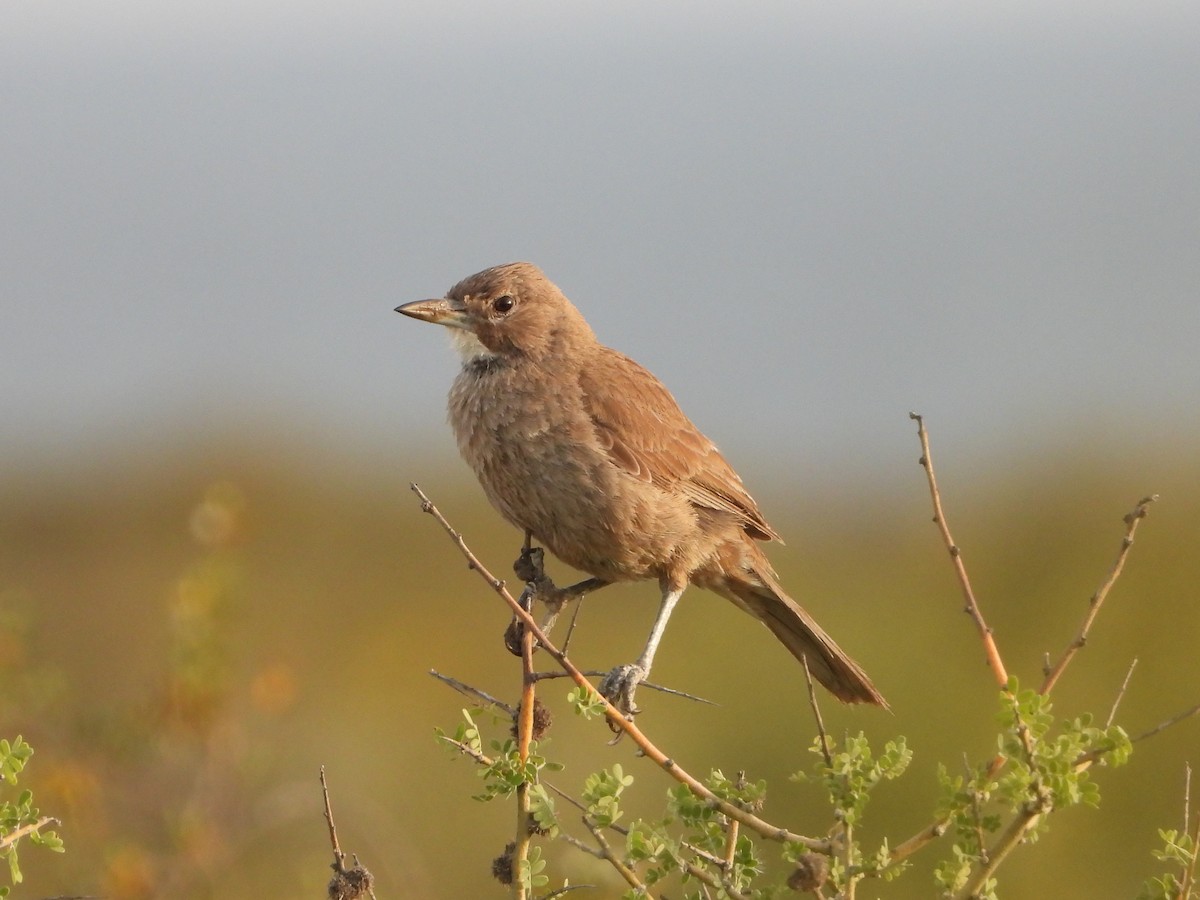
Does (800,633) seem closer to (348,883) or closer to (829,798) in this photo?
(829,798)

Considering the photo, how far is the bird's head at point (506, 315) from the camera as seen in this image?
6.21 meters

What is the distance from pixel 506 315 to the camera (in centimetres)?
630

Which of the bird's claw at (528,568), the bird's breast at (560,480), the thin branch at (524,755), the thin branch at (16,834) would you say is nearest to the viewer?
the thin branch at (16,834)

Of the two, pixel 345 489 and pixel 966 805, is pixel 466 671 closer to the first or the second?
pixel 345 489

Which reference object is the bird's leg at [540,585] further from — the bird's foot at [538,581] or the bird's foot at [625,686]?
the bird's foot at [625,686]

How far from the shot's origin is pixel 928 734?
10508 mm

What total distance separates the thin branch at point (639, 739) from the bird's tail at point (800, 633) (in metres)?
2.73

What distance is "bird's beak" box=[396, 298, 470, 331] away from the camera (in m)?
6.18

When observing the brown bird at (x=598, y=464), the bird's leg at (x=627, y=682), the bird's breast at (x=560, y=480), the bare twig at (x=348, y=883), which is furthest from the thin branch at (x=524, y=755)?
the bird's breast at (x=560, y=480)

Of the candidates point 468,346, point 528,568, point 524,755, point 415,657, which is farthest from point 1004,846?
point 415,657

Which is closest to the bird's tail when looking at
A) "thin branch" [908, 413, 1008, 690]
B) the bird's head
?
the bird's head

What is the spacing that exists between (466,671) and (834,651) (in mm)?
9833

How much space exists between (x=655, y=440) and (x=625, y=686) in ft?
3.64

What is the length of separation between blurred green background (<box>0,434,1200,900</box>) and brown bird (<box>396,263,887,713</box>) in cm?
120
